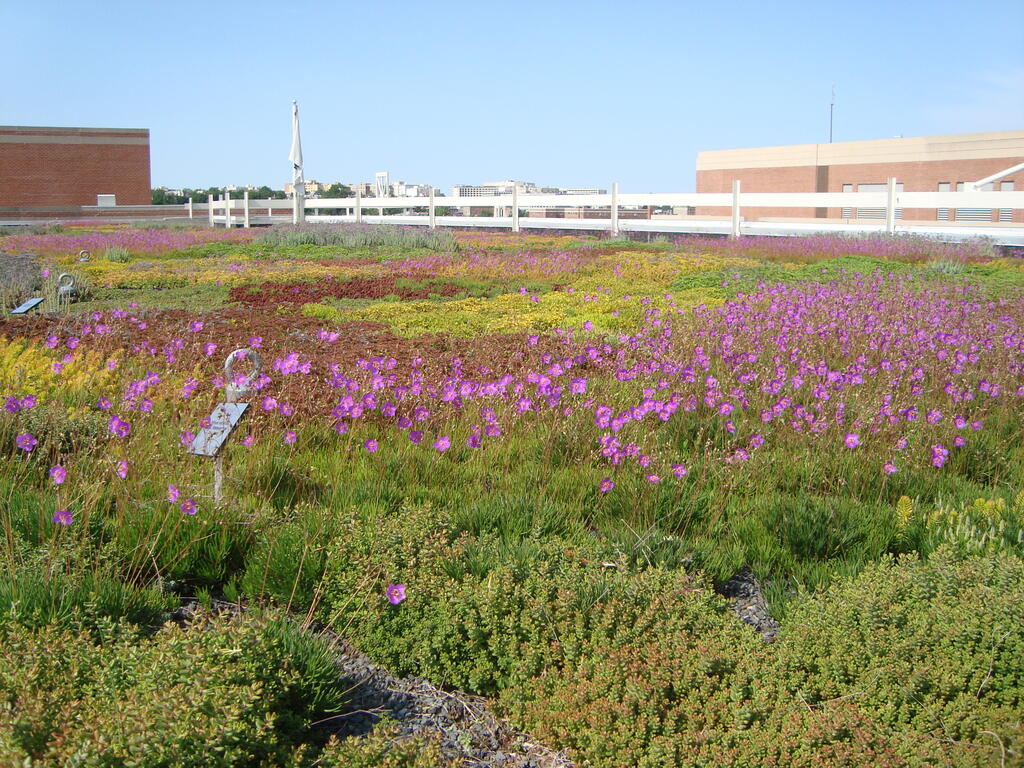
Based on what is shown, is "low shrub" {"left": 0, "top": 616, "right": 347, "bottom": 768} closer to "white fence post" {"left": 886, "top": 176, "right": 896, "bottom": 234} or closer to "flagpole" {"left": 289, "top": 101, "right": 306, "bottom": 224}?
"white fence post" {"left": 886, "top": 176, "right": 896, "bottom": 234}

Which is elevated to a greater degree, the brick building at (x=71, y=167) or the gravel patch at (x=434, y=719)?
the brick building at (x=71, y=167)

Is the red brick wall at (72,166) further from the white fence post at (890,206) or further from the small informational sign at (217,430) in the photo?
the small informational sign at (217,430)

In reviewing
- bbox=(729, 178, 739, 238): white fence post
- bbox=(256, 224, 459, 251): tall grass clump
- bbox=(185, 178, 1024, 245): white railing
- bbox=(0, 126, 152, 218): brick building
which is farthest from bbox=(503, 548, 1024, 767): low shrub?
bbox=(0, 126, 152, 218): brick building

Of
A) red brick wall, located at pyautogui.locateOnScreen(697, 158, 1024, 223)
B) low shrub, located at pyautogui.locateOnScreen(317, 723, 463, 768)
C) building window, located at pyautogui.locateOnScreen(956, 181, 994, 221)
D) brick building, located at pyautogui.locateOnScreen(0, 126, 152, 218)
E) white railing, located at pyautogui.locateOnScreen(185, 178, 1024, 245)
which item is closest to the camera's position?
low shrub, located at pyautogui.locateOnScreen(317, 723, 463, 768)

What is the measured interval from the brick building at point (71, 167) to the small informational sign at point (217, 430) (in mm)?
40992

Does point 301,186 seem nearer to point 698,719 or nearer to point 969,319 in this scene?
point 969,319

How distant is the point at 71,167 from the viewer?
4247 cm

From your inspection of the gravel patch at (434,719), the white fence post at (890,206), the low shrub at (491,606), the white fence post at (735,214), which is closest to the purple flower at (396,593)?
the low shrub at (491,606)

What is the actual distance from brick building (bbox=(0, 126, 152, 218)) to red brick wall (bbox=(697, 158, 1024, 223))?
27.8m

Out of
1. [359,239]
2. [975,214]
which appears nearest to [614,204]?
[359,239]

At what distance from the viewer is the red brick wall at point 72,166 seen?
41147mm

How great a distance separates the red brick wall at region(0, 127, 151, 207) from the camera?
41.1m

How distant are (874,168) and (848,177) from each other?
1.80m

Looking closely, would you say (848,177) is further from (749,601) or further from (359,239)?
(749,601)
